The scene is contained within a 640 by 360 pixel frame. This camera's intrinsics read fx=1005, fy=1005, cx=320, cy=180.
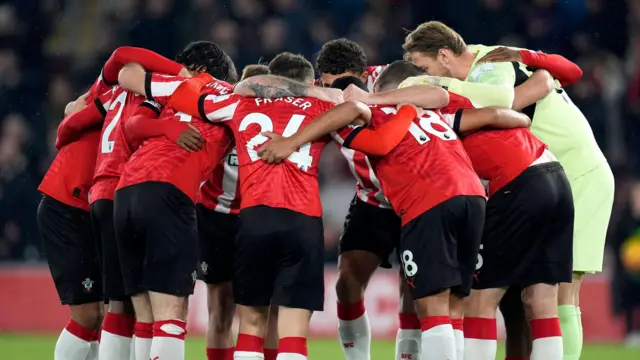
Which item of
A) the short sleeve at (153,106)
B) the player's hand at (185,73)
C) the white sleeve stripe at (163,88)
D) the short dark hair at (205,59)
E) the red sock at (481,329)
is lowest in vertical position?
the red sock at (481,329)

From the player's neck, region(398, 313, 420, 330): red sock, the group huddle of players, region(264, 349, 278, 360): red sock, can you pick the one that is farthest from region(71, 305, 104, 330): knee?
the player's neck

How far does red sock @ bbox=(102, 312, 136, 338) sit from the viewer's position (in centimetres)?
598

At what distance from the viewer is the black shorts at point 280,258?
5348mm

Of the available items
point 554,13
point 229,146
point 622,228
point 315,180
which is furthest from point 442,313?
point 554,13

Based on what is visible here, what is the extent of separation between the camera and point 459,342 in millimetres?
5504

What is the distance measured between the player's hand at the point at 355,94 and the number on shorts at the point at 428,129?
146mm

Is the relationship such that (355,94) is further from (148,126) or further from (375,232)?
(148,126)

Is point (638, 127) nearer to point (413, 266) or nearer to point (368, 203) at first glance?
point (368, 203)

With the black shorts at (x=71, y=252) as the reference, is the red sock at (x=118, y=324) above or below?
below

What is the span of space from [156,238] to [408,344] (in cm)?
195

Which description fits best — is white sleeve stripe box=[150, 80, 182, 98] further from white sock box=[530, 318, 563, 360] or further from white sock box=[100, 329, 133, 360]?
white sock box=[530, 318, 563, 360]

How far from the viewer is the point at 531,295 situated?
5738mm

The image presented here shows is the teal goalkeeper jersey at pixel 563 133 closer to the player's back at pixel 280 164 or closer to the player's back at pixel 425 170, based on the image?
the player's back at pixel 425 170

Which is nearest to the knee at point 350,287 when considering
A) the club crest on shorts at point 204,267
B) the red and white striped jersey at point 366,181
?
the red and white striped jersey at point 366,181
